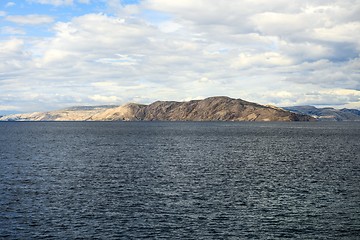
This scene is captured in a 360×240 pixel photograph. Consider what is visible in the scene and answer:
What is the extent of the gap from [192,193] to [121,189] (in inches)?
450

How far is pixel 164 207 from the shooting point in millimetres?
50719

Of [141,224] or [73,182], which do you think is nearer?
[141,224]

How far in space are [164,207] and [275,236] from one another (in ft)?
51.8

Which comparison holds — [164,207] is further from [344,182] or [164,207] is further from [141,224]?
[344,182]

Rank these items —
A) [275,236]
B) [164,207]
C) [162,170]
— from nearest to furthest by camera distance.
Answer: [275,236] → [164,207] → [162,170]

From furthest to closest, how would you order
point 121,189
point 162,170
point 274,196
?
point 162,170
point 121,189
point 274,196

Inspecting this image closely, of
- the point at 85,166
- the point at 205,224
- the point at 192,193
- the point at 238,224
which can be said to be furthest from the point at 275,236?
the point at 85,166

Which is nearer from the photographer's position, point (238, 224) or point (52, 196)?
point (238, 224)

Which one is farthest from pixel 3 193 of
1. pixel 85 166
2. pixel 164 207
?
pixel 85 166

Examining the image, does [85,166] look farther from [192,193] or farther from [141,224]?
[141,224]

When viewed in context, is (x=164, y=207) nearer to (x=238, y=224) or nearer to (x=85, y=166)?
(x=238, y=224)

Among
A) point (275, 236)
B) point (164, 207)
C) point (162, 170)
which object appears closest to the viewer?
point (275, 236)

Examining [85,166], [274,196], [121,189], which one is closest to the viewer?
[274,196]

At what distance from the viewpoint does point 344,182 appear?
67.7 metres
